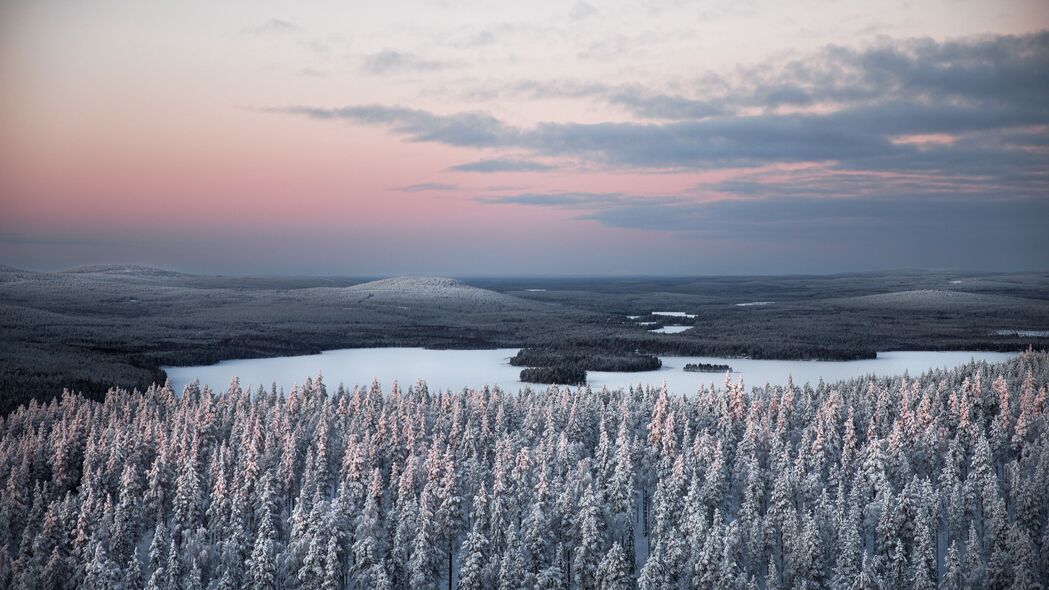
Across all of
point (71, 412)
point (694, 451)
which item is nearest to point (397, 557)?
point (694, 451)

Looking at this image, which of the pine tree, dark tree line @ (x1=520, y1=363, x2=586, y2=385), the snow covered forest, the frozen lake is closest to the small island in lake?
the frozen lake

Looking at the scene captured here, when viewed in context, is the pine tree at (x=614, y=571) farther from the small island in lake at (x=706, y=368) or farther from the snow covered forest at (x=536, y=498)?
the small island in lake at (x=706, y=368)

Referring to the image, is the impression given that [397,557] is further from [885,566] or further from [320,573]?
[885,566]

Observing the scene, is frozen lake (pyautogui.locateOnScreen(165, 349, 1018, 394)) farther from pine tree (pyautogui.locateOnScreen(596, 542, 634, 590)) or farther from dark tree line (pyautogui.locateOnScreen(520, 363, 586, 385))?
pine tree (pyautogui.locateOnScreen(596, 542, 634, 590))

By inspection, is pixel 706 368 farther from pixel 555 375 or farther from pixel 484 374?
pixel 484 374

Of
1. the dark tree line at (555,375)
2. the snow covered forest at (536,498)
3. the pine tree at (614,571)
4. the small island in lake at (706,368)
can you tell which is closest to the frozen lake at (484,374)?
the small island in lake at (706,368)

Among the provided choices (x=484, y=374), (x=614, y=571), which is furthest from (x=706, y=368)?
(x=614, y=571)
